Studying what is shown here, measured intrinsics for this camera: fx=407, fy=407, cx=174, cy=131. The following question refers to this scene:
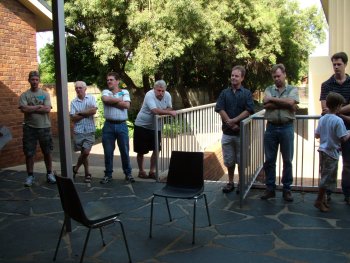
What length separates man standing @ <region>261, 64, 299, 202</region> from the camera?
5.54 meters

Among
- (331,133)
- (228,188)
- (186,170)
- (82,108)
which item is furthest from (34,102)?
(331,133)

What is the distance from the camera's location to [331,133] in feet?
16.7

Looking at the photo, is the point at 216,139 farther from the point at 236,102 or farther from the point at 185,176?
the point at 185,176

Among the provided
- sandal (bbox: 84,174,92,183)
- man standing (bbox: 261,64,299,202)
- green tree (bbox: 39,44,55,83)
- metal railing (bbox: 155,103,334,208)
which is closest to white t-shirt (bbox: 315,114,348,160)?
man standing (bbox: 261,64,299,202)

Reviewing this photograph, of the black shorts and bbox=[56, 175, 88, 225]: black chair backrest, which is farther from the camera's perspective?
the black shorts

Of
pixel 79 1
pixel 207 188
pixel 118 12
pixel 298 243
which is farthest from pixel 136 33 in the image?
pixel 298 243

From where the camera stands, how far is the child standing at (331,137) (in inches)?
196

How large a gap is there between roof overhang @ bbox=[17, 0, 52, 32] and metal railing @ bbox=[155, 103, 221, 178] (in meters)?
4.01

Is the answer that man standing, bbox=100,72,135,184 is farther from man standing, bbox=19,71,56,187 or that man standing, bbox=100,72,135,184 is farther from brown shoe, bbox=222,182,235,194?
brown shoe, bbox=222,182,235,194

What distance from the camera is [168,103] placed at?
7082 mm

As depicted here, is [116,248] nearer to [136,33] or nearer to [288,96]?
[288,96]

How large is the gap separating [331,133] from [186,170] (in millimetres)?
1883

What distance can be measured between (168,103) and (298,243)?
3.52 metres

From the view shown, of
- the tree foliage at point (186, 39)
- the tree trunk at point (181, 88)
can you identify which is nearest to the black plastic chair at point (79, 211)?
the tree foliage at point (186, 39)
